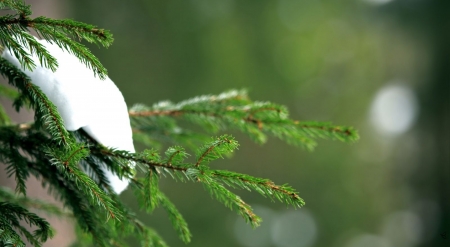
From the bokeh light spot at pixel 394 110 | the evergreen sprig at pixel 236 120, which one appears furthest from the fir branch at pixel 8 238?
the bokeh light spot at pixel 394 110

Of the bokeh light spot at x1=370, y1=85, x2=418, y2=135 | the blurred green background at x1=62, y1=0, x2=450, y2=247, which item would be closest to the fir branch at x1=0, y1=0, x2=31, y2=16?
the blurred green background at x1=62, y1=0, x2=450, y2=247

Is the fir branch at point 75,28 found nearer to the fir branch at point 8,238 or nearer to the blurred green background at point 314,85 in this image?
the fir branch at point 8,238

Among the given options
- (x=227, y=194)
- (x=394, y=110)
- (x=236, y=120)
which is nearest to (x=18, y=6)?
(x=227, y=194)

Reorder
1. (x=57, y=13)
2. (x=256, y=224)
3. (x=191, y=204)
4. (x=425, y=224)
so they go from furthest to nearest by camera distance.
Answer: (x=191, y=204) → (x=425, y=224) → (x=57, y=13) → (x=256, y=224)

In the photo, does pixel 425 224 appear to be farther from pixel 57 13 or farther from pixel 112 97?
pixel 112 97

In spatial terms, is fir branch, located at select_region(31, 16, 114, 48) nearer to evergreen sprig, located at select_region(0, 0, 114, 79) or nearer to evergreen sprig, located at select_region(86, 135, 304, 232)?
evergreen sprig, located at select_region(0, 0, 114, 79)

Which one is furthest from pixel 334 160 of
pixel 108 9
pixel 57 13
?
pixel 57 13
